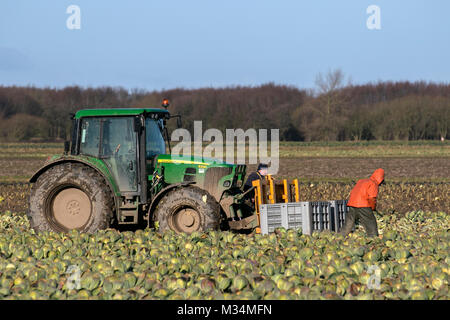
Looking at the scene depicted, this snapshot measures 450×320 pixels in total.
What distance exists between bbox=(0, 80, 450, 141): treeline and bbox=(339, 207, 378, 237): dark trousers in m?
45.7

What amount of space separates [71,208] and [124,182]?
1009mm

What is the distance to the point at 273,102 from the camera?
87.1 metres

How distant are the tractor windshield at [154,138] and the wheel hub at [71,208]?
134 cm

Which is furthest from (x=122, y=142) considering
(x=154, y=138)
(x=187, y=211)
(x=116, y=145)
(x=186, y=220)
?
(x=186, y=220)

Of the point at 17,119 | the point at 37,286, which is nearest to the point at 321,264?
the point at 37,286

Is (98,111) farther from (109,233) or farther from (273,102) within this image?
(273,102)

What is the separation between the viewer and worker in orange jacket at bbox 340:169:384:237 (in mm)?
8922

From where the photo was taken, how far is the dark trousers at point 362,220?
892cm

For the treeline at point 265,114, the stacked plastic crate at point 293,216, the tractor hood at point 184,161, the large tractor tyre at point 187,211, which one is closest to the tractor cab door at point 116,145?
the tractor hood at point 184,161

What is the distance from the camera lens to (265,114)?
68.9 m

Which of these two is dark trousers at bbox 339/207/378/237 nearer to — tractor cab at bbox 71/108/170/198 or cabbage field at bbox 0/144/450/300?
cabbage field at bbox 0/144/450/300

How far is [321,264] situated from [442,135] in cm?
6083

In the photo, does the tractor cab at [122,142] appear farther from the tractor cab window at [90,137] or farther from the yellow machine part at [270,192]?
the yellow machine part at [270,192]

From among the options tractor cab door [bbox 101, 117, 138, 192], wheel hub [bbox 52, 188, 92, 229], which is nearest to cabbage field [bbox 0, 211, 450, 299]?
wheel hub [bbox 52, 188, 92, 229]
